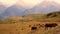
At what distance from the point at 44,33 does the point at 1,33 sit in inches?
299

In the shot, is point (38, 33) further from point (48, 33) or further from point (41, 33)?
point (48, 33)

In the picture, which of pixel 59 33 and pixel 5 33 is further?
pixel 5 33

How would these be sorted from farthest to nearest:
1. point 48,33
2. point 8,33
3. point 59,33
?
point 8,33 < point 48,33 < point 59,33

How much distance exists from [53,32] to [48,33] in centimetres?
54

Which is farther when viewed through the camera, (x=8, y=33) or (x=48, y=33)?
(x=8, y=33)

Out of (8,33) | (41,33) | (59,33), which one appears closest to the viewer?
(59,33)

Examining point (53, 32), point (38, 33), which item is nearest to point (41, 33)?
point (38, 33)

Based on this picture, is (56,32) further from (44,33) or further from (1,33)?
(1,33)

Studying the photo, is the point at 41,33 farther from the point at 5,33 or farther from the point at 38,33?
the point at 5,33

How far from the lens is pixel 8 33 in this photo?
21.7m

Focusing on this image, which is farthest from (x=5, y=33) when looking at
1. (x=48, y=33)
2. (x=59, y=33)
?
(x=59, y=33)

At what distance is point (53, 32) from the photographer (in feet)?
50.8

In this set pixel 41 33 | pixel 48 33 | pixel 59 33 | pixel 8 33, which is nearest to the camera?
pixel 59 33

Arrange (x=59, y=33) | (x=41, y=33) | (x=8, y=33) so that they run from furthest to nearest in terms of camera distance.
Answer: (x=8, y=33) < (x=41, y=33) < (x=59, y=33)
